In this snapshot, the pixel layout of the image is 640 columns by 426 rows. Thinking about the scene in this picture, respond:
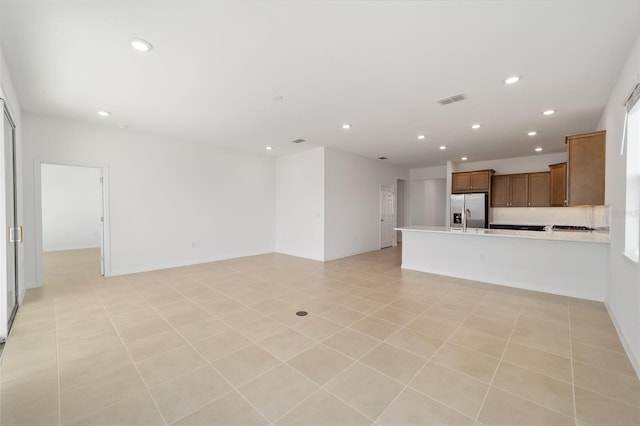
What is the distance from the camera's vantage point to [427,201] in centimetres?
1020

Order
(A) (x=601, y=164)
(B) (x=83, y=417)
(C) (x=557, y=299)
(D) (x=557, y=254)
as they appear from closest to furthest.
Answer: (B) (x=83, y=417) < (A) (x=601, y=164) < (C) (x=557, y=299) < (D) (x=557, y=254)

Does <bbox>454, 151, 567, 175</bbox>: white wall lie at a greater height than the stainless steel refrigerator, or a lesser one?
greater

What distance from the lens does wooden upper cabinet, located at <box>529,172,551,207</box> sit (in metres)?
6.95

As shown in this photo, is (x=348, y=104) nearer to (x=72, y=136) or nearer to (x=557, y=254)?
(x=557, y=254)

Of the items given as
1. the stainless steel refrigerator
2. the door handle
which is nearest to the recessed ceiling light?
the door handle

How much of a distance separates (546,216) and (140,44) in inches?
365

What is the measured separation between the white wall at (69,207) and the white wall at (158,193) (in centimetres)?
337

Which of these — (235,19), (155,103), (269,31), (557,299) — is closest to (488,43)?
(269,31)

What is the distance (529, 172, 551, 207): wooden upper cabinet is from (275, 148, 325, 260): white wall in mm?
5738

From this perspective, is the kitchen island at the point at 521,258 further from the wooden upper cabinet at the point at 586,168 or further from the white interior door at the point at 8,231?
the white interior door at the point at 8,231

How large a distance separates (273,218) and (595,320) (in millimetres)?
6748

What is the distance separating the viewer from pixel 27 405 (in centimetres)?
177

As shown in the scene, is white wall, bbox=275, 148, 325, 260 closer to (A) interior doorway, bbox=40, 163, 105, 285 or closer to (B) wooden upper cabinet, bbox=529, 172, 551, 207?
(A) interior doorway, bbox=40, 163, 105, 285

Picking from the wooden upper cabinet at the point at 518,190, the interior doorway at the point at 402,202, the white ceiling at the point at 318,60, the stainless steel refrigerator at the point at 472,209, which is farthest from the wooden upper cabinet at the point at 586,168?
the interior doorway at the point at 402,202
